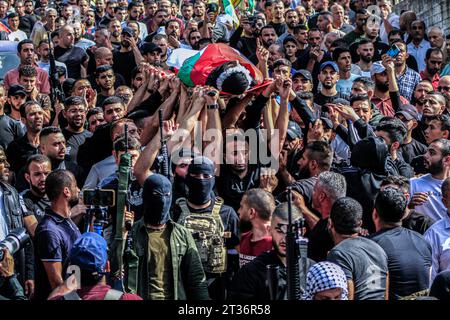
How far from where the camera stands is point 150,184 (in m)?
7.29

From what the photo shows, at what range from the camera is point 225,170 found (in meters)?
A: 9.17

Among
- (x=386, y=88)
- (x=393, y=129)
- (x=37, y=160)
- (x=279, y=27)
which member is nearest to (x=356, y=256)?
(x=37, y=160)

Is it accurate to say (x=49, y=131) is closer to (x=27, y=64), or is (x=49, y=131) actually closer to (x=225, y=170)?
(x=225, y=170)

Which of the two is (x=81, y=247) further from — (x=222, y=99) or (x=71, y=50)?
(x=71, y=50)

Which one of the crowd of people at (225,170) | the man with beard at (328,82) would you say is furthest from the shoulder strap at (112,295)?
the man with beard at (328,82)

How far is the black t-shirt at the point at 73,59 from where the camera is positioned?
15110 mm

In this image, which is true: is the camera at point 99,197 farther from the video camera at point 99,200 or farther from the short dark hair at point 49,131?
the short dark hair at point 49,131

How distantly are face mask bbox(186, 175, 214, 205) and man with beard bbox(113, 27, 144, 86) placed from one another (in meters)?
7.15

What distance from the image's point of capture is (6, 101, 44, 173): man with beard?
10.6 m

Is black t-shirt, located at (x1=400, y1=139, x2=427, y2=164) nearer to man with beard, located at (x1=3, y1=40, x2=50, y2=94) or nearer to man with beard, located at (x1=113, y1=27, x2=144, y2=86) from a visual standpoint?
man with beard, located at (x1=113, y1=27, x2=144, y2=86)

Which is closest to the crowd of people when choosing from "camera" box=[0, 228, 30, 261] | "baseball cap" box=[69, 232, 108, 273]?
"baseball cap" box=[69, 232, 108, 273]

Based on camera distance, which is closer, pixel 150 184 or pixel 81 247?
pixel 81 247
